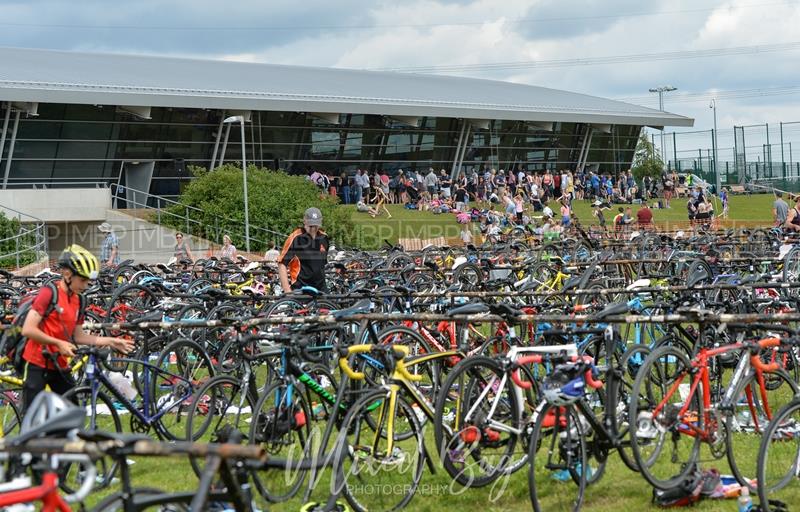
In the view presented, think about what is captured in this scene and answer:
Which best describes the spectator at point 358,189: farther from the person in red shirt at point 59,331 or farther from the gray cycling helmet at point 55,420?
the gray cycling helmet at point 55,420

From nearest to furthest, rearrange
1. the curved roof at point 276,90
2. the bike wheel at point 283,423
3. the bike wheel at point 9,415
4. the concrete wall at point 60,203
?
the bike wheel at point 283,423 → the bike wheel at point 9,415 → the concrete wall at point 60,203 → the curved roof at point 276,90

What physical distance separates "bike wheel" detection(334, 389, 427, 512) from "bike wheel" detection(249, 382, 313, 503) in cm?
37

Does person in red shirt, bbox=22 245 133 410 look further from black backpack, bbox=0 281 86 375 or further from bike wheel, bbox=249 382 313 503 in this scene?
bike wheel, bbox=249 382 313 503

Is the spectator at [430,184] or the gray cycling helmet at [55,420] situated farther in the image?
the spectator at [430,184]

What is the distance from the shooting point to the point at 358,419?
6289 mm

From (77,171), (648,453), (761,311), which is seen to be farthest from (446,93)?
(648,453)

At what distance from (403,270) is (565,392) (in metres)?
7.81

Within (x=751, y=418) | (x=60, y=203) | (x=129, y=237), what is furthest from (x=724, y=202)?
(x=751, y=418)

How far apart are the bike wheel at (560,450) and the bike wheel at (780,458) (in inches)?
36.8

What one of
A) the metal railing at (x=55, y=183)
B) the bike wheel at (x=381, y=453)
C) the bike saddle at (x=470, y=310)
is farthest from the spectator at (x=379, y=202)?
the bike wheel at (x=381, y=453)

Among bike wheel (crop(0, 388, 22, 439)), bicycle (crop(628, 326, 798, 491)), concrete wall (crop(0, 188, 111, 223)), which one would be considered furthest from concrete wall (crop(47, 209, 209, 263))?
bicycle (crop(628, 326, 798, 491))

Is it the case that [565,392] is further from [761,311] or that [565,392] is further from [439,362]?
[761,311]

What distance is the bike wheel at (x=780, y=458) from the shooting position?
19.5 feet

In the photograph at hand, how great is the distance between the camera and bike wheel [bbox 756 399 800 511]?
5934 millimetres
